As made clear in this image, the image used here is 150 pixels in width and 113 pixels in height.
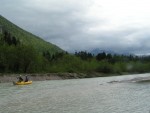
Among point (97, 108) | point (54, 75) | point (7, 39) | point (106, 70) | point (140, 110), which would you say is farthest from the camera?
point (106, 70)

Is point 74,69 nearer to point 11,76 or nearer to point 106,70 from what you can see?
point 106,70

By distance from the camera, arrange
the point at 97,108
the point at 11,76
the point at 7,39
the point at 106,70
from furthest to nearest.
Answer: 1. the point at 106,70
2. the point at 7,39
3. the point at 11,76
4. the point at 97,108

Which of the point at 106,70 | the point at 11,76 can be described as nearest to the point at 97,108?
the point at 11,76

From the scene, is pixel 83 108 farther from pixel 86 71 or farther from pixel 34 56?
pixel 86 71

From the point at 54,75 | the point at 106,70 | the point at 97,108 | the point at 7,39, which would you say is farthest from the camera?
the point at 106,70

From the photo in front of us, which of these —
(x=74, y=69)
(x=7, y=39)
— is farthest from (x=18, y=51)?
(x=74, y=69)

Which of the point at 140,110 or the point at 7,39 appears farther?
the point at 7,39

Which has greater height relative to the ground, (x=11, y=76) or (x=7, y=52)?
(x=7, y=52)

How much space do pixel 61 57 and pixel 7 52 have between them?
190 ft

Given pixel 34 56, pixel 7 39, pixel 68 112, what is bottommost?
pixel 68 112

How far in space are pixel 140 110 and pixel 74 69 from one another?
13006 centimetres

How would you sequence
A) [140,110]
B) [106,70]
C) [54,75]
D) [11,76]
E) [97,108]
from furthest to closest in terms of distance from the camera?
1. [106,70]
2. [54,75]
3. [11,76]
4. [97,108]
5. [140,110]

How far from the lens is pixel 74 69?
157875 mm

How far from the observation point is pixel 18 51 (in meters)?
124
